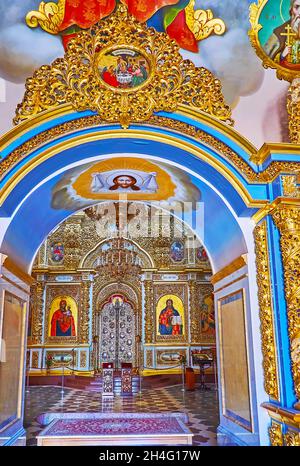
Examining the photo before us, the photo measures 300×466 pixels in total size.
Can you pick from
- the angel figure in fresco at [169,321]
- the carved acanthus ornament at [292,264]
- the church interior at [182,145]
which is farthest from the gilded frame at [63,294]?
the carved acanthus ornament at [292,264]

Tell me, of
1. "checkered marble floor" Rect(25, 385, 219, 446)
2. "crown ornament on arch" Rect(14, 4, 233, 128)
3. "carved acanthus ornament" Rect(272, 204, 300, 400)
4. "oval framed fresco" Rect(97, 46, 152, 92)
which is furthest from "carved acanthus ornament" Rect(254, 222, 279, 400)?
"oval framed fresco" Rect(97, 46, 152, 92)

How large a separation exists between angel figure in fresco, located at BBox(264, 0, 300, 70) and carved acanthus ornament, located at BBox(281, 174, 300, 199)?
161 cm

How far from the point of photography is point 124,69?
19.1ft

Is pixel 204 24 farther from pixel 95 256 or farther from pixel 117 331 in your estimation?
pixel 117 331

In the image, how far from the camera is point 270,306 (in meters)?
5.35

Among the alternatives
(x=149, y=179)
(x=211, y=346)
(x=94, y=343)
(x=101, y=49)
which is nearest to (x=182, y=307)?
(x=211, y=346)

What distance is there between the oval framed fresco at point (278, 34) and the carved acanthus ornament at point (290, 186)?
1.47m

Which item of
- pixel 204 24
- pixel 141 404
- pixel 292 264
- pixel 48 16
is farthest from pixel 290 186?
pixel 141 404

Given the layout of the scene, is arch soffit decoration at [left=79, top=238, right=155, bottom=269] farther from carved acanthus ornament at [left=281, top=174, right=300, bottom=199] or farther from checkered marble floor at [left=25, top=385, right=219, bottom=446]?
carved acanthus ornament at [left=281, top=174, right=300, bottom=199]

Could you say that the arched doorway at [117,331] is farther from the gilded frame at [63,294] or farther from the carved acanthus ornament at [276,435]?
the carved acanthus ornament at [276,435]

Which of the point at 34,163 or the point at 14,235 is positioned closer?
the point at 34,163

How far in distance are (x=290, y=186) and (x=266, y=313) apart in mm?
1622

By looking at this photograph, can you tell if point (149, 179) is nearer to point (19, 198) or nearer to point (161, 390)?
point (19, 198)
